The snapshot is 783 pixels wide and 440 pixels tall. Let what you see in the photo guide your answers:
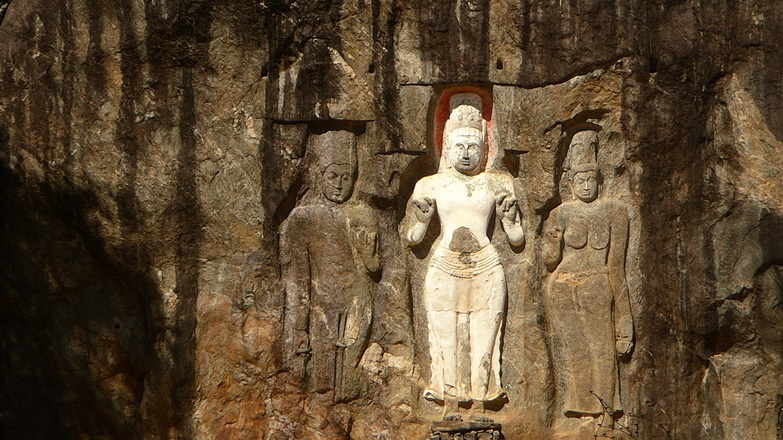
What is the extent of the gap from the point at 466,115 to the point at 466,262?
1.06 metres

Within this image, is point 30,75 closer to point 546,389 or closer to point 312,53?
point 312,53

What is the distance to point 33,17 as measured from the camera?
817cm

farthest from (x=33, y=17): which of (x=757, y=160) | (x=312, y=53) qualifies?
(x=757, y=160)

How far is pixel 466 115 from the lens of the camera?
8.49 metres

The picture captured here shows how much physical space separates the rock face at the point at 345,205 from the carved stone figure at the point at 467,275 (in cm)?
12

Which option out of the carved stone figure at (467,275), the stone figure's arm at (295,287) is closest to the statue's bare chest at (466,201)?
the carved stone figure at (467,275)

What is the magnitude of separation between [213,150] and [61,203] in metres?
1.11

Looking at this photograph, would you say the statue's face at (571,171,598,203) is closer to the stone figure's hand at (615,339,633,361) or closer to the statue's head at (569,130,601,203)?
the statue's head at (569,130,601,203)

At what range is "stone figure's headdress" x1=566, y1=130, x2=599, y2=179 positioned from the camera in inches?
332

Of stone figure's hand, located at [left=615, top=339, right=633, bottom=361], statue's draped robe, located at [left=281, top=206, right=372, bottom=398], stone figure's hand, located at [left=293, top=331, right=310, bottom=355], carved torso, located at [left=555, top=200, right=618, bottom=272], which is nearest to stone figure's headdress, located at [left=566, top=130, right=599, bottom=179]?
carved torso, located at [left=555, top=200, right=618, bottom=272]

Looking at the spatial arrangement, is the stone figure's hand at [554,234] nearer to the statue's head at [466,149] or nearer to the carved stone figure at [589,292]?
the carved stone figure at [589,292]

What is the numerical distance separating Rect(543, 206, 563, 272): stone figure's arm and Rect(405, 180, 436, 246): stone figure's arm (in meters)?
0.84

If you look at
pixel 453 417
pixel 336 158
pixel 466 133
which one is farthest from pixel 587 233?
pixel 336 158

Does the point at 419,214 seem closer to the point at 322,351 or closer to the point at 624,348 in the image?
the point at 322,351
